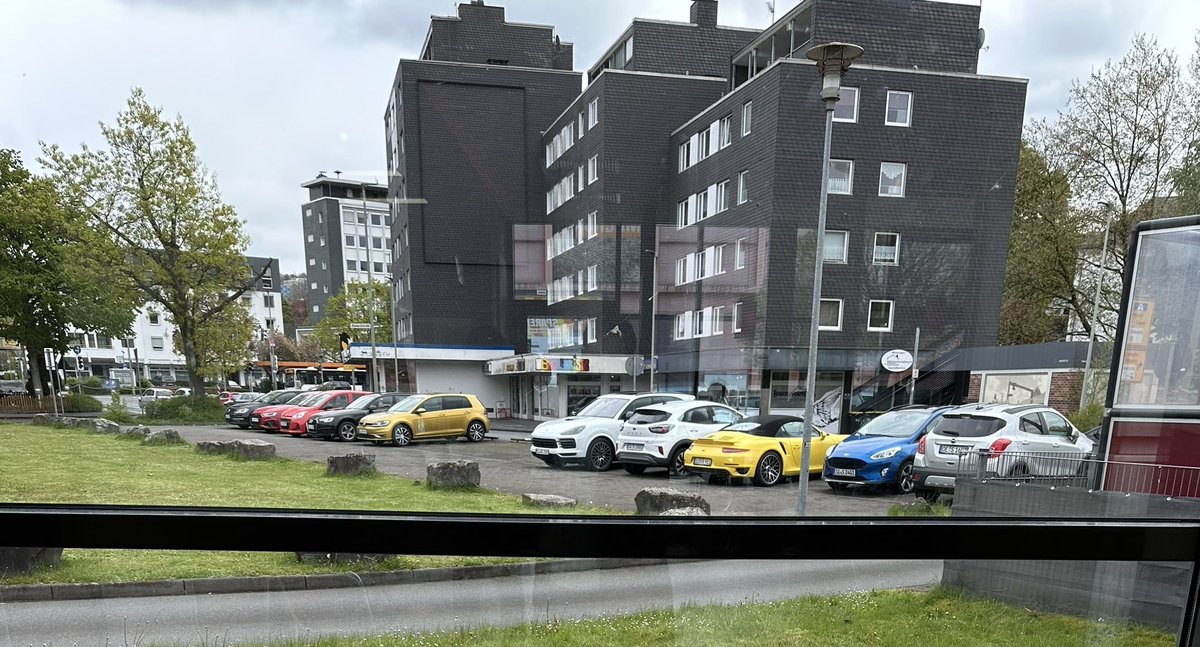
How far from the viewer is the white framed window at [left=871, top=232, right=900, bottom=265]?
1339 mm

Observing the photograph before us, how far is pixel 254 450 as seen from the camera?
4.05 feet

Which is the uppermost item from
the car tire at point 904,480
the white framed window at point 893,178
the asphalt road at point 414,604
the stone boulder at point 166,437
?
the white framed window at point 893,178

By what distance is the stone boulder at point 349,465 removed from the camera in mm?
1199

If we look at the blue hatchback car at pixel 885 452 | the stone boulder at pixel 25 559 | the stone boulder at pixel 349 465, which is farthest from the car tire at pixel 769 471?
the stone boulder at pixel 25 559

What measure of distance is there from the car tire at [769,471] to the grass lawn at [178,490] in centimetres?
72

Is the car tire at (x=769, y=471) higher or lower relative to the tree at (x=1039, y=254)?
lower

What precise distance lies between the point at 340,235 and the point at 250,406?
0.49 meters

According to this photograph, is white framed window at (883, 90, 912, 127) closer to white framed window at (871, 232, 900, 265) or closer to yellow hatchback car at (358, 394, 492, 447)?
white framed window at (871, 232, 900, 265)

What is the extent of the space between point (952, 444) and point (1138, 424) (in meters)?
0.40

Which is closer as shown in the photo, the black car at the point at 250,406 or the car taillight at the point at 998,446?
the black car at the point at 250,406

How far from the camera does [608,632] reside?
63.1 inches

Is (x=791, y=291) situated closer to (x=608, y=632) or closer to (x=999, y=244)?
(x=999, y=244)

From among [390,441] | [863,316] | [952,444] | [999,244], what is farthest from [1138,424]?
[390,441]

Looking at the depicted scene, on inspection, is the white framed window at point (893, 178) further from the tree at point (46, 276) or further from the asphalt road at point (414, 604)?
the tree at point (46, 276)
